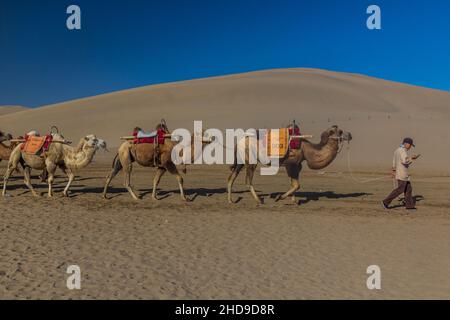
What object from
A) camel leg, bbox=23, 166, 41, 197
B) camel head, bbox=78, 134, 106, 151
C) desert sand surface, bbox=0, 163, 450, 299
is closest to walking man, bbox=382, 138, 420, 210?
desert sand surface, bbox=0, 163, 450, 299

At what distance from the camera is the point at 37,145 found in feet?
38.7

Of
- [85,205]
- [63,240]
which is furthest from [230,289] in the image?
[85,205]

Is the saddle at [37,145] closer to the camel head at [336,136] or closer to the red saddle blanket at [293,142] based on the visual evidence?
the red saddle blanket at [293,142]

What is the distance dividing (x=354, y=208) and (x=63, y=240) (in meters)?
7.15

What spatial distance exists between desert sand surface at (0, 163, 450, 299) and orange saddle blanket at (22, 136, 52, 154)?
1.31 metres

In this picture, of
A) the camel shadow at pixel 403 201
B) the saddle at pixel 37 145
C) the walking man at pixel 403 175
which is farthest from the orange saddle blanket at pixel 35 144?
the camel shadow at pixel 403 201

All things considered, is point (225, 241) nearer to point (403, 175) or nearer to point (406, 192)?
point (403, 175)

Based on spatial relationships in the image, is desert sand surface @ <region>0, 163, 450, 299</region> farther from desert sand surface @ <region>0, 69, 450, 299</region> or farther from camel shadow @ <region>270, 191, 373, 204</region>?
camel shadow @ <region>270, 191, 373, 204</region>

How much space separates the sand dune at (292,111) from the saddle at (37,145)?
19.0 metres

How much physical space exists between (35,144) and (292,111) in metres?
38.4

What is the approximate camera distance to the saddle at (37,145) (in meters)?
11.7

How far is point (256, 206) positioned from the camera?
A: 1110 centimetres

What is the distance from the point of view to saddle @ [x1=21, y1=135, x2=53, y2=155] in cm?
1171
